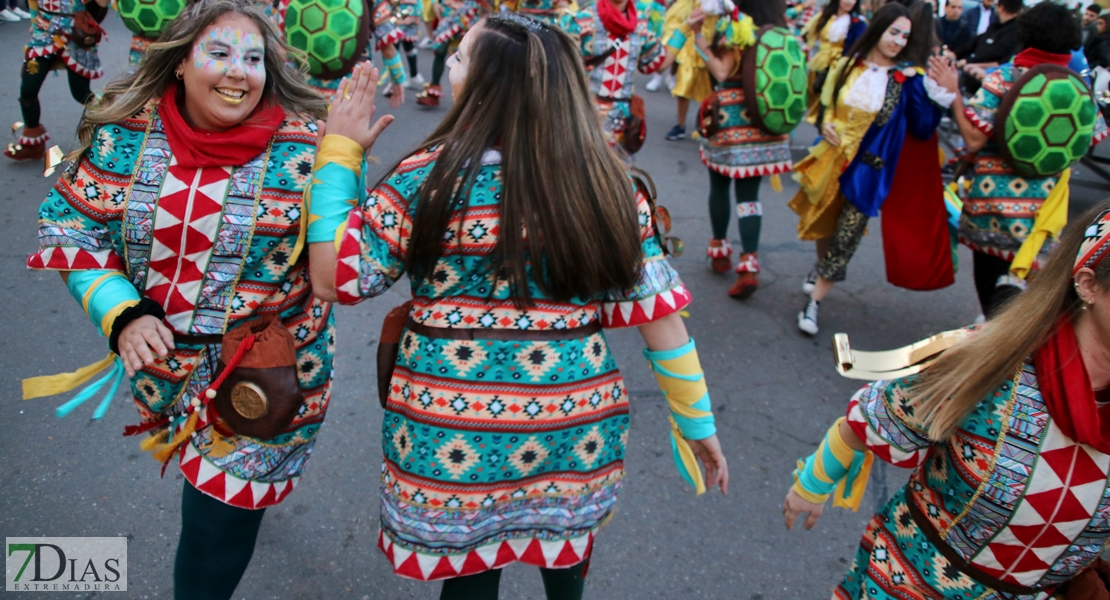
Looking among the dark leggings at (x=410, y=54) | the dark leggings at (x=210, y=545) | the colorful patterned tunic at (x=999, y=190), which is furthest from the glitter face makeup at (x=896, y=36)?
the dark leggings at (x=410, y=54)

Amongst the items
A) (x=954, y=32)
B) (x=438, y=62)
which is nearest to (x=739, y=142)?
(x=438, y=62)

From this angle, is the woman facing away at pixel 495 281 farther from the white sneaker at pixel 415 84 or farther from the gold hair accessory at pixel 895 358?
the white sneaker at pixel 415 84

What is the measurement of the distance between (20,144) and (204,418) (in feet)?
16.6

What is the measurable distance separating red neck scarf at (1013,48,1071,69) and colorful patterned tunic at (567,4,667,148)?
1.92m

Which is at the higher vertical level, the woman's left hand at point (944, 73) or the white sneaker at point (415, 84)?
the woman's left hand at point (944, 73)

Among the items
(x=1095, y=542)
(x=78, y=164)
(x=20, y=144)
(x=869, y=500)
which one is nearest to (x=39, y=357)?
(x=78, y=164)

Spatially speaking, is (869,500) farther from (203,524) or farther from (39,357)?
(39,357)

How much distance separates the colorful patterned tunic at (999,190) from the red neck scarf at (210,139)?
10.9 ft

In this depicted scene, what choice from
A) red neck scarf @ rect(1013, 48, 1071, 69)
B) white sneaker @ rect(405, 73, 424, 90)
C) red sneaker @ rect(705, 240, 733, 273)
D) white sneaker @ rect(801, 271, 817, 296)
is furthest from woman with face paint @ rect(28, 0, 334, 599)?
white sneaker @ rect(405, 73, 424, 90)

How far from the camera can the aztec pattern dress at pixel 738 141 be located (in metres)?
4.68

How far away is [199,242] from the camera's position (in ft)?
6.38

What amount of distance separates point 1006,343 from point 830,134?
307 cm

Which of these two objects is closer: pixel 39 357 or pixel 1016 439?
pixel 1016 439

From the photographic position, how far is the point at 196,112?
6.66 ft
